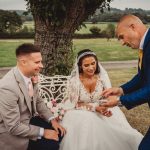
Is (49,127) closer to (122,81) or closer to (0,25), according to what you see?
(122,81)

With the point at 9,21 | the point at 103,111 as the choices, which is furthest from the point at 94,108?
the point at 9,21

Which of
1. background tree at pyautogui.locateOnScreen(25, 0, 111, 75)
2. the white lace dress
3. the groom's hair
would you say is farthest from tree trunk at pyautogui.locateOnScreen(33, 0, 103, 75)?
the groom's hair

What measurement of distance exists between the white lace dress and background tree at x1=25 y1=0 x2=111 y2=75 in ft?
9.11

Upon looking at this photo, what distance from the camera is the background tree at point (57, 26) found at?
27.4ft

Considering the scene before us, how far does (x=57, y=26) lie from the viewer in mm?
8500

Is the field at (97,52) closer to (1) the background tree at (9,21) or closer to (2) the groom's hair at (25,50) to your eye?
(1) the background tree at (9,21)

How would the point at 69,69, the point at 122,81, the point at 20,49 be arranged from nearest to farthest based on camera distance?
1. the point at 20,49
2. the point at 69,69
3. the point at 122,81

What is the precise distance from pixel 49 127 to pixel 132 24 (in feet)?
6.44

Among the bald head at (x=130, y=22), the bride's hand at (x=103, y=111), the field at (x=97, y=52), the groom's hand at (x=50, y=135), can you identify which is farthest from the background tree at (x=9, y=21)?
the bald head at (x=130, y=22)

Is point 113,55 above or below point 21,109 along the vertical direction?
below

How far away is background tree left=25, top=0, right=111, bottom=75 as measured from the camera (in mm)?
8352

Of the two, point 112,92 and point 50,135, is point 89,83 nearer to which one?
point 112,92

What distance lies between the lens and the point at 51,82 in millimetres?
7637

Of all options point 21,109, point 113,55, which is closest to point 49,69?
point 21,109
